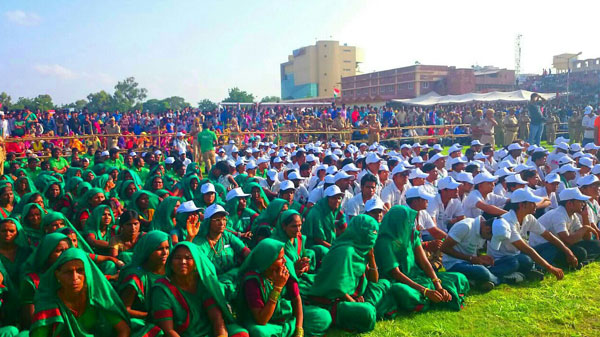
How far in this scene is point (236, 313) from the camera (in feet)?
12.1

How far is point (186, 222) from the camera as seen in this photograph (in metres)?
5.00

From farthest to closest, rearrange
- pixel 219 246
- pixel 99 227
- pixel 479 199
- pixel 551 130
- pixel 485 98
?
pixel 485 98
pixel 551 130
pixel 479 199
pixel 99 227
pixel 219 246

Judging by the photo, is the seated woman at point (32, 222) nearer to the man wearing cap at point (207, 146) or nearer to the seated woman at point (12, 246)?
the seated woman at point (12, 246)

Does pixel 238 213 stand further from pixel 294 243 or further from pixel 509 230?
pixel 509 230

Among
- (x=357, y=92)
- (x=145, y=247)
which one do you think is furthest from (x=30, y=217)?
(x=357, y=92)

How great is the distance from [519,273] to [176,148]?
12.5 metres

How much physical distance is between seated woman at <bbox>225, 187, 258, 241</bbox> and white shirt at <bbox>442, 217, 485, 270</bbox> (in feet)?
8.19

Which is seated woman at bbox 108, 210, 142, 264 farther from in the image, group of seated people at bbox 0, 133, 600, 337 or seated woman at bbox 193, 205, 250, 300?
seated woman at bbox 193, 205, 250, 300

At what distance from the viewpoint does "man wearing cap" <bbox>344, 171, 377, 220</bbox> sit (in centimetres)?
625

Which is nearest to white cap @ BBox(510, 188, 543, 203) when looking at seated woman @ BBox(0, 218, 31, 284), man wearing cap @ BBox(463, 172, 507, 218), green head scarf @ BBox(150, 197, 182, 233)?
man wearing cap @ BBox(463, 172, 507, 218)

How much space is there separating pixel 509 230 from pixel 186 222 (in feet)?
11.1

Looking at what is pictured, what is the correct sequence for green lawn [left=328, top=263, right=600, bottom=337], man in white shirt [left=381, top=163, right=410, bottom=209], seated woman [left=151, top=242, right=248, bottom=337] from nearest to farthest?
seated woman [left=151, top=242, right=248, bottom=337], green lawn [left=328, top=263, right=600, bottom=337], man in white shirt [left=381, top=163, right=410, bottom=209]

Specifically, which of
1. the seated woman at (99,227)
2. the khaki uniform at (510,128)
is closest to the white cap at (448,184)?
the seated woman at (99,227)

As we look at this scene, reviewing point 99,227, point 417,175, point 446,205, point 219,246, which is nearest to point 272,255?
point 219,246
